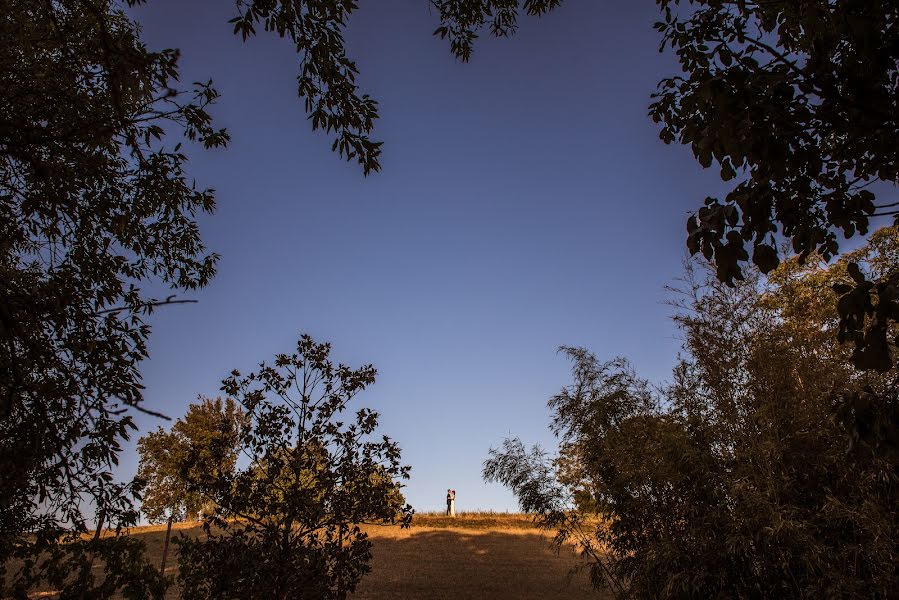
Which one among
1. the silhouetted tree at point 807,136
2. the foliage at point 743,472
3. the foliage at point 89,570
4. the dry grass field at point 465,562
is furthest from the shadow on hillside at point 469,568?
the silhouetted tree at point 807,136

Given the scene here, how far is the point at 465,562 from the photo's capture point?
16.2 meters

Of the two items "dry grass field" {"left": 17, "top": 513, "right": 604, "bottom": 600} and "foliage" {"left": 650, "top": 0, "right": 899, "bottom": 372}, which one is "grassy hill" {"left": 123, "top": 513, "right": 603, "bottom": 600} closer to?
"dry grass field" {"left": 17, "top": 513, "right": 604, "bottom": 600}

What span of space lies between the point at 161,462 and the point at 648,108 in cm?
1552

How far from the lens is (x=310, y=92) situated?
3238 millimetres

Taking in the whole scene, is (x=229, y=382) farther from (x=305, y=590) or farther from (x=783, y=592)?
(x=783, y=592)

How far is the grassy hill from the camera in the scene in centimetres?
1329

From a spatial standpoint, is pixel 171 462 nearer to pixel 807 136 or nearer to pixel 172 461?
pixel 172 461

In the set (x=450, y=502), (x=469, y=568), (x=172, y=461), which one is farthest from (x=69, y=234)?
(x=450, y=502)

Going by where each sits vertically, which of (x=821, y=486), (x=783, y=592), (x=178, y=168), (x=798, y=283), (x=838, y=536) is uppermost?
(x=798, y=283)

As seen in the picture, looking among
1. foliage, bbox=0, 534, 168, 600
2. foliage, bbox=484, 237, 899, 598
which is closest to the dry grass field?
foliage, bbox=484, 237, 899, 598

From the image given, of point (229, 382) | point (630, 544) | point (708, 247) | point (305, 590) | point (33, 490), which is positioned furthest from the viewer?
point (630, 544)

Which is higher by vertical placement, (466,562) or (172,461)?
(172,461)

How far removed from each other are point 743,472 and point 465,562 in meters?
12.1

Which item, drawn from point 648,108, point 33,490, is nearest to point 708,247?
point 648,108
